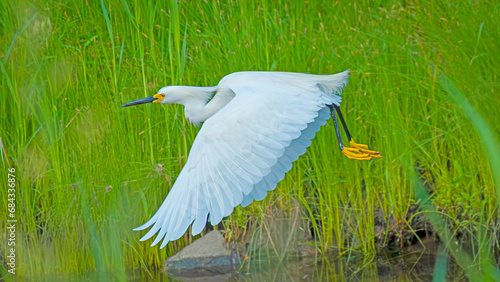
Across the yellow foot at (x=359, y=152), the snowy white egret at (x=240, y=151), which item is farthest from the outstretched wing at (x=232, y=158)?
the yellow foot at (x=359, y=152)

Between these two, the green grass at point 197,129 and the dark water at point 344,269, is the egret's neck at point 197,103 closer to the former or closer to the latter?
the green grass at point 197,129

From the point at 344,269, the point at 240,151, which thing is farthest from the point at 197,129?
the point at 240,151

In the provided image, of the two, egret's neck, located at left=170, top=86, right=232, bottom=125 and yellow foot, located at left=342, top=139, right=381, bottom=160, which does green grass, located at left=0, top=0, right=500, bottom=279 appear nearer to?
yellow foot, located at left=342, top=139, right=381, bottom=160

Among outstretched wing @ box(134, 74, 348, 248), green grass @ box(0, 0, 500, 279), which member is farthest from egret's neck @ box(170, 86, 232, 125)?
outstretched wing @ box(134, 74, 348, 248)

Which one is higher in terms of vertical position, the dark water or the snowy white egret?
the snowy white egret

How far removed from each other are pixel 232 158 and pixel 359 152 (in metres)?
1.22

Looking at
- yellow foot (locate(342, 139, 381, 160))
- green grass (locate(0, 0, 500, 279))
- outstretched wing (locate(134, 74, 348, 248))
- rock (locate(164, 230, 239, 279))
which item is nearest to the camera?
outstretched wing (locate(134, 74, 348, 248))

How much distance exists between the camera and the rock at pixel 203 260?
3.53 m

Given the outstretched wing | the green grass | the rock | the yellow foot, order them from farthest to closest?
1. the rock
2. the green grass
3. the yellow foot
4. the outstretched wing

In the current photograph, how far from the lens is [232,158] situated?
88.6 inches

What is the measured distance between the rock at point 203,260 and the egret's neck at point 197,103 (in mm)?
822

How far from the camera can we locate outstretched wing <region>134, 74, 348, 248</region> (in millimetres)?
2102

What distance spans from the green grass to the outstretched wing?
1.07 meters

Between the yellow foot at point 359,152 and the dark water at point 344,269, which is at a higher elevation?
the yellow foot at point 359,152
